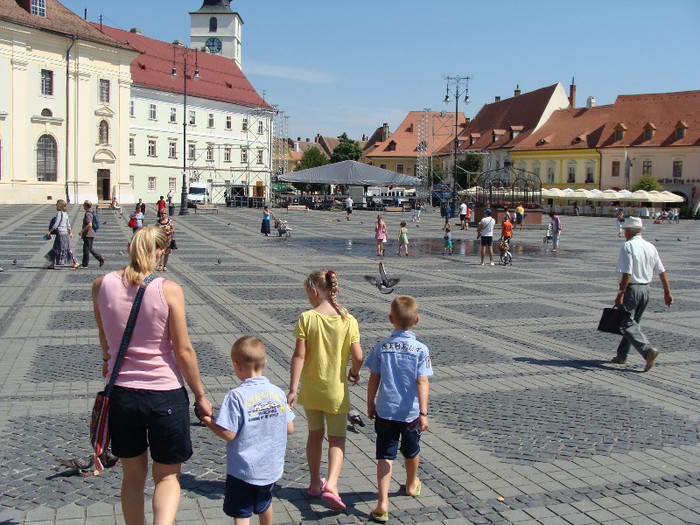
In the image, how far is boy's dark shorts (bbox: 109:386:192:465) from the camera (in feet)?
12.5

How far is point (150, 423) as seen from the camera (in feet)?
12.5

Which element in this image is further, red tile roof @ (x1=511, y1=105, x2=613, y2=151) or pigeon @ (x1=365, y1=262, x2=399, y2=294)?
red tile roof @ (x1=511, y1=105, x2=613, y2=151)

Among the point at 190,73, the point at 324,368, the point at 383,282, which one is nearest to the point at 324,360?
the point at 324,368

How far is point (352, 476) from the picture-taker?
210 inches

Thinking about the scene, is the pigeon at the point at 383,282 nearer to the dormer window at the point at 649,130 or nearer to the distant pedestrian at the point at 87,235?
the distant pedestrian at the point at 87,235

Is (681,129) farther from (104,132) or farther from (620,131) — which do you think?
(104,132)

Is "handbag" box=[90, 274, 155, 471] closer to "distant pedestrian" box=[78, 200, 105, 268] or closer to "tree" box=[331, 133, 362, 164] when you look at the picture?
"distant pedestrian" box=[78, 200, 105, 268]

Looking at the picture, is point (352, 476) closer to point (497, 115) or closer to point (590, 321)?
point (590, 321)

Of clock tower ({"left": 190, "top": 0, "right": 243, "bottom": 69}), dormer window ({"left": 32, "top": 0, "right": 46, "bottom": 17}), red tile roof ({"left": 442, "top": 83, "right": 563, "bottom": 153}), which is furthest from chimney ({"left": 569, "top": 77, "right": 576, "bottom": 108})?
dormer window ({"left": 32, "top": 0, "right": 46, "bottom": 17})

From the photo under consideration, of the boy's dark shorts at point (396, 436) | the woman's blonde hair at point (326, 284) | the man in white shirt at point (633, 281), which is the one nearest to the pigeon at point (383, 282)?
the man in white shirt at point (633, 281)

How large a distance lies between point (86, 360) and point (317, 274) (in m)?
4.74

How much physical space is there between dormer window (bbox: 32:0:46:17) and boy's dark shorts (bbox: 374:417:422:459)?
5496cm

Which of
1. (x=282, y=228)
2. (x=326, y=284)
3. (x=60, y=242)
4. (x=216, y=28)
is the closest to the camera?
Result: (x=326, y=284)

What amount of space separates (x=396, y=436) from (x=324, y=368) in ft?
2.11
